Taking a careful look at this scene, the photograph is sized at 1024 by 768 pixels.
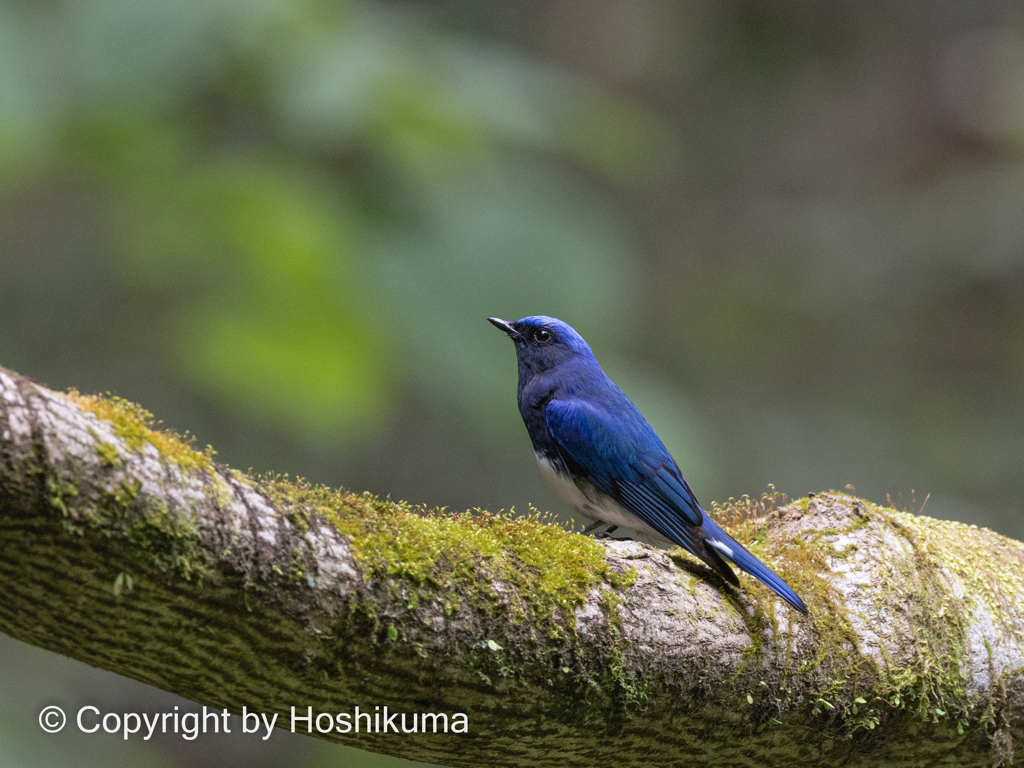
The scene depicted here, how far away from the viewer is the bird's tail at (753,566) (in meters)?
3.05

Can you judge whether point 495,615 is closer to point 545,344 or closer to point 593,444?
point 593,444

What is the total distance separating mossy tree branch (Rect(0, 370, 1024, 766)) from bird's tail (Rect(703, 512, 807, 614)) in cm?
6

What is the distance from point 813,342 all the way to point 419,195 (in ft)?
26.0

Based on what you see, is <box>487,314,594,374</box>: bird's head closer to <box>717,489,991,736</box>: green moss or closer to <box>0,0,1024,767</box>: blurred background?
<box>0,0,1024,767</box>: blurred background

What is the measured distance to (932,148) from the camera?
11055 millimetres

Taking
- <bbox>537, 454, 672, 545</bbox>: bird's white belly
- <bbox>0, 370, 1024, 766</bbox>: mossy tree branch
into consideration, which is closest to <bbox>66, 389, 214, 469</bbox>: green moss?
<bbox>0, 370, 1024, 766</bbox>: mossy tree branch

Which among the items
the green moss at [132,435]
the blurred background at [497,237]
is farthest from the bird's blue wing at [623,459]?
the green moss at [132,435]

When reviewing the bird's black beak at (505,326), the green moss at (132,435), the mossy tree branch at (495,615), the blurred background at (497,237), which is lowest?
the mossy tree branch at (495,615)

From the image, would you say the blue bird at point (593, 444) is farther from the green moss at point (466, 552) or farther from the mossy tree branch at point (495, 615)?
the green moss at point (466, 552)

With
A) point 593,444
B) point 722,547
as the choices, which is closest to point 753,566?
point 722,547

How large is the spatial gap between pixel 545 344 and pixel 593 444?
2.48 ft

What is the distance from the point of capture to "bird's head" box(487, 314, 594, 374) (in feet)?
15.4

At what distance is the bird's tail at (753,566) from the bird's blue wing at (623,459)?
441 millimetres

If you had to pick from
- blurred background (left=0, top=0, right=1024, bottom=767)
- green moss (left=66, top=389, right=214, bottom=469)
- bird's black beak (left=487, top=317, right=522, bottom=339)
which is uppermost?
blurred background (left=0, top=0, right=1024, bottom=767)
